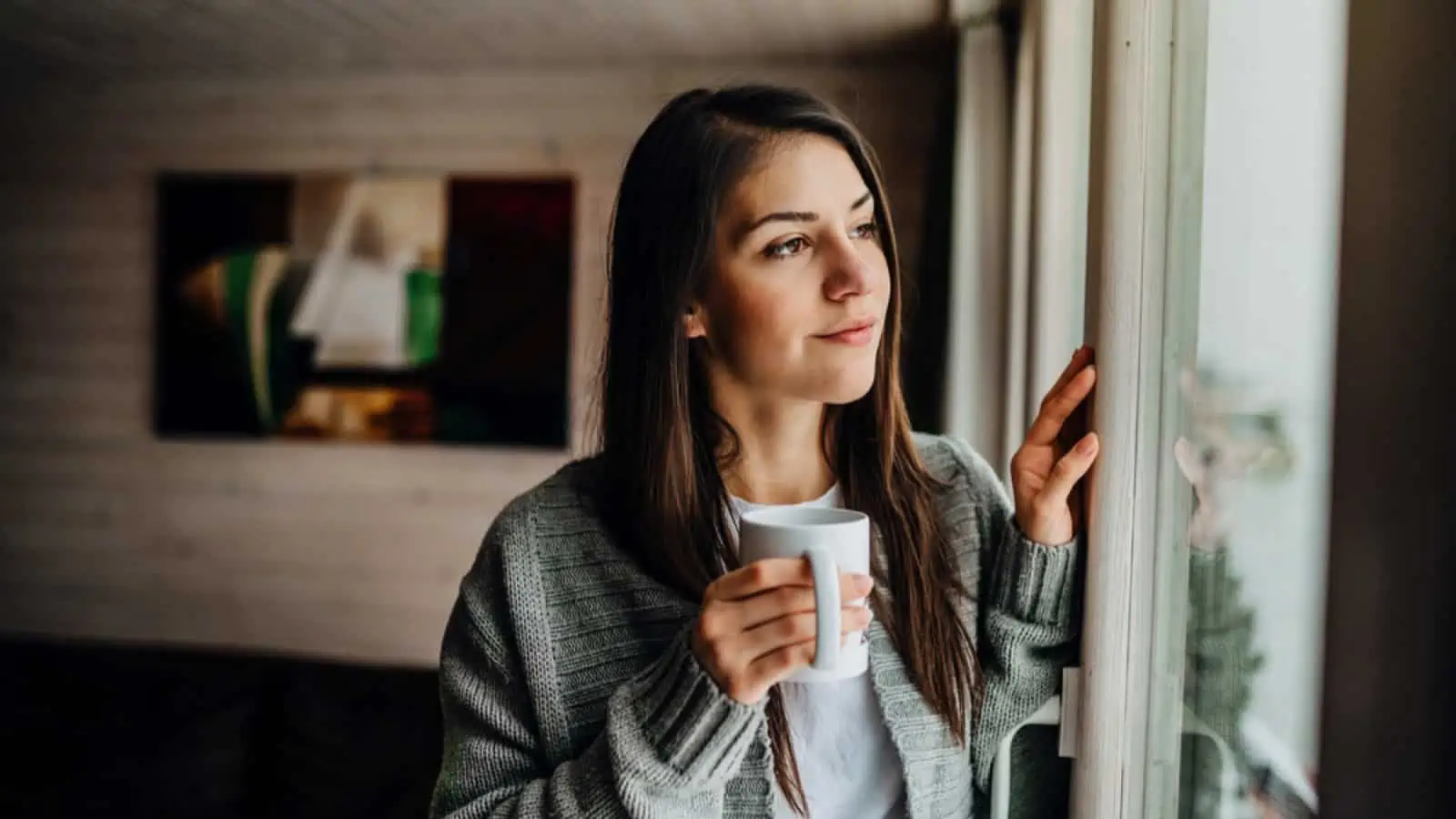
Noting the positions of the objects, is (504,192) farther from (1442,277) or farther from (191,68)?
(1442,277)

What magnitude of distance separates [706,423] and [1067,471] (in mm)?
369

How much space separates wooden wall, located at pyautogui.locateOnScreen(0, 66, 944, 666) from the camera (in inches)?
127

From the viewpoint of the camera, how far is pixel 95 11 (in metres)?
2.70

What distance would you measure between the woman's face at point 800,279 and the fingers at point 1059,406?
15 cm

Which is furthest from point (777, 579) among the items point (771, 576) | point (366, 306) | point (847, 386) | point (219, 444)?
point (219, 444)

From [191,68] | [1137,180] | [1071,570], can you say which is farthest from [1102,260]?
[191,68]

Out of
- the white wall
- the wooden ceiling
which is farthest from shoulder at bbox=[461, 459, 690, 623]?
the wooden ceiling

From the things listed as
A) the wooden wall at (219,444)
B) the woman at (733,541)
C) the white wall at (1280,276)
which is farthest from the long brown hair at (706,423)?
the wooden wall at (219,444)

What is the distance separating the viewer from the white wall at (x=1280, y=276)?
1.45ft

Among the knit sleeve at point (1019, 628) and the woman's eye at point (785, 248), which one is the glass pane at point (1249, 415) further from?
the woman's eye at point (785, 248)

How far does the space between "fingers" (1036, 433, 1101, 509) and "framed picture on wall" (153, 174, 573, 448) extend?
2479 millimetres

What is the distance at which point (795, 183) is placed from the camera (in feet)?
3.02

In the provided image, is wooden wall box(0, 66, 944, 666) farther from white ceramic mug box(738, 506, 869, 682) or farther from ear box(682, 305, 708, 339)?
white ceramic mug box(738, 506, 869, 682)

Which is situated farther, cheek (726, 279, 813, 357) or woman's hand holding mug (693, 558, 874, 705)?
cheek (726, 279, 813, 357)
